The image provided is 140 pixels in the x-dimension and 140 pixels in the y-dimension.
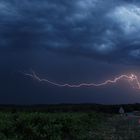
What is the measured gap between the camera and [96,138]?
28.1m

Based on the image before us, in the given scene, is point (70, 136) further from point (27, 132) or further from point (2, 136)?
point (2, 136)

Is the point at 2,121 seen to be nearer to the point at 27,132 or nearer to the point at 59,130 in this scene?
the point at 27,132

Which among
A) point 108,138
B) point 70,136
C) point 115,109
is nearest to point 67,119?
point 70,136

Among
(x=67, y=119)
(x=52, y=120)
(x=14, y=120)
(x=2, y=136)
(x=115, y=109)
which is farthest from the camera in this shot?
(x=115, y=109)

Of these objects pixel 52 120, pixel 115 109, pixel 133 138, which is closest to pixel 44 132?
pixel 52 120

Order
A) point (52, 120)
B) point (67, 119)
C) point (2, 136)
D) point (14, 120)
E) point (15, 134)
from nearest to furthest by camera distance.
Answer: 1. point (2, 136)
2. point (15, 134)
3. point (14, 120)
4. point (52, 120)
5. point (67, 119)

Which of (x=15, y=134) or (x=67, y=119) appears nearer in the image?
(x=15, y=134)

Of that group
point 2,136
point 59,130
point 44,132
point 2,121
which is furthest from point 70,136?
point 2,136

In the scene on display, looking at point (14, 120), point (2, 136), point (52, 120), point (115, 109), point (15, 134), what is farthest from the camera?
point (115, 109)

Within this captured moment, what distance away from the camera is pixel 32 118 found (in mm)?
28234

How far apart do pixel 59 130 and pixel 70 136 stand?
47.9 inches

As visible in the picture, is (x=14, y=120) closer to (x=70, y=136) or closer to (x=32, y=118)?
(x=32, y=118)

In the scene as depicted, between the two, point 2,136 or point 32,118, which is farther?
point 32,118

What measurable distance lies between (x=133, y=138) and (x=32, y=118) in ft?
19.3
